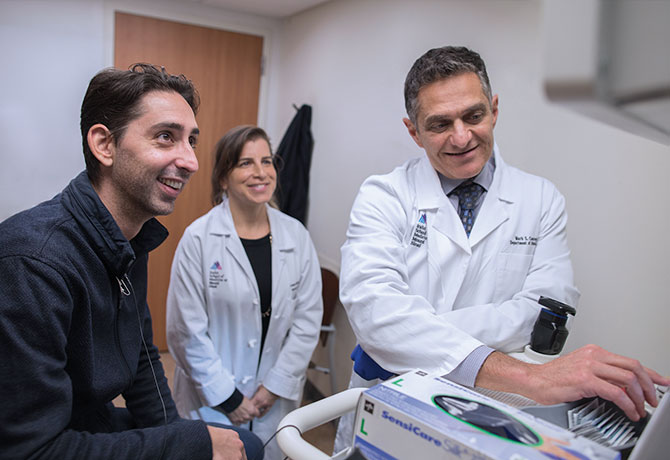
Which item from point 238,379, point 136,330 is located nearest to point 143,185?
point 136,330

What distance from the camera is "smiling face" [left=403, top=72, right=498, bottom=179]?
1.10 metres

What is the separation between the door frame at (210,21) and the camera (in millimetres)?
2984

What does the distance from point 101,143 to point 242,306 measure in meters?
0.89

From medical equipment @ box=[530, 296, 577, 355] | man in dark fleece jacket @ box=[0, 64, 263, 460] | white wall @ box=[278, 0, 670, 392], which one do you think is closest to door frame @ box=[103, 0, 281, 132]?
white wall @ box=[278, 0, 670, 392]

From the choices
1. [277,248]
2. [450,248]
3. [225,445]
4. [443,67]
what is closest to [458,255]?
[450,248]

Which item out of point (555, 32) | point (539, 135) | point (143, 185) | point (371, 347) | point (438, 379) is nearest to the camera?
point (555, 32)

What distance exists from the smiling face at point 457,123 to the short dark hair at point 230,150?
0.99 meters

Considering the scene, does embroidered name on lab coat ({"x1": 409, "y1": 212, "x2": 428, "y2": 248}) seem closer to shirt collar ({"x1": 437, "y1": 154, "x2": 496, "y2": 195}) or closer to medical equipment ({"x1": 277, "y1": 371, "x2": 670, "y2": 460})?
shirt collar ({"x1": 437, "y1": 154, "x2": 496, "y2": 195})

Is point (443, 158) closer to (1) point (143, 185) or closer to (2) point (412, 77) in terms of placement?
(2) point (412, 77)

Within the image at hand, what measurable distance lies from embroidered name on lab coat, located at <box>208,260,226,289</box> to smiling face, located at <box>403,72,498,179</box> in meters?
0.99

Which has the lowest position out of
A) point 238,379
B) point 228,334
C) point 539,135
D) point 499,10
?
point 238,379

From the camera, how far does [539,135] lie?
1.69 meters

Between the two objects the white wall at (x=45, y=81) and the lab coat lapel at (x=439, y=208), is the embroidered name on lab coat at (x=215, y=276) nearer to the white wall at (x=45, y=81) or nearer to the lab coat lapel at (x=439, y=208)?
the lab coat lapel at (x=439, y=208)

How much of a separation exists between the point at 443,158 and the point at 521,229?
0.86 feet
